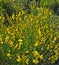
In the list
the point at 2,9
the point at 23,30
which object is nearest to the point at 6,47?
the point at 23,30

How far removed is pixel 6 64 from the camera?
420cm

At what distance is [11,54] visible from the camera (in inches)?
159

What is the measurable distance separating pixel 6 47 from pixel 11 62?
25 centimetres

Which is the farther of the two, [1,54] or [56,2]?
[56,2]

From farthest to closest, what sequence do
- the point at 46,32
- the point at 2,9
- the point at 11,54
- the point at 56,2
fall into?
the point at 56,2 → the point at 2,9 → the point at 46,32 → the point at 11,54

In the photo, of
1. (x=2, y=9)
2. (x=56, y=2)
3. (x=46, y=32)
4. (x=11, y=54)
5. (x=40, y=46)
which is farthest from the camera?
(x=56, y=2)

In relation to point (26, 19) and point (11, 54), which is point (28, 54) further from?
point (26, 19)

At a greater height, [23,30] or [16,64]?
[23,30]

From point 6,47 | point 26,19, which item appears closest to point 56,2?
point 26,19

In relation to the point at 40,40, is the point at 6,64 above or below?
below

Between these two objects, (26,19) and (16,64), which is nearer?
(16,64)

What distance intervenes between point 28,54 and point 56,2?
→ 3026 mm

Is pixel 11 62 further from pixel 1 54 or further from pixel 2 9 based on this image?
pixel 2 9

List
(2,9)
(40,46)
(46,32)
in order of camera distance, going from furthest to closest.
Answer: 1. (2,9)
2. (46,32)
3. (40,46)
